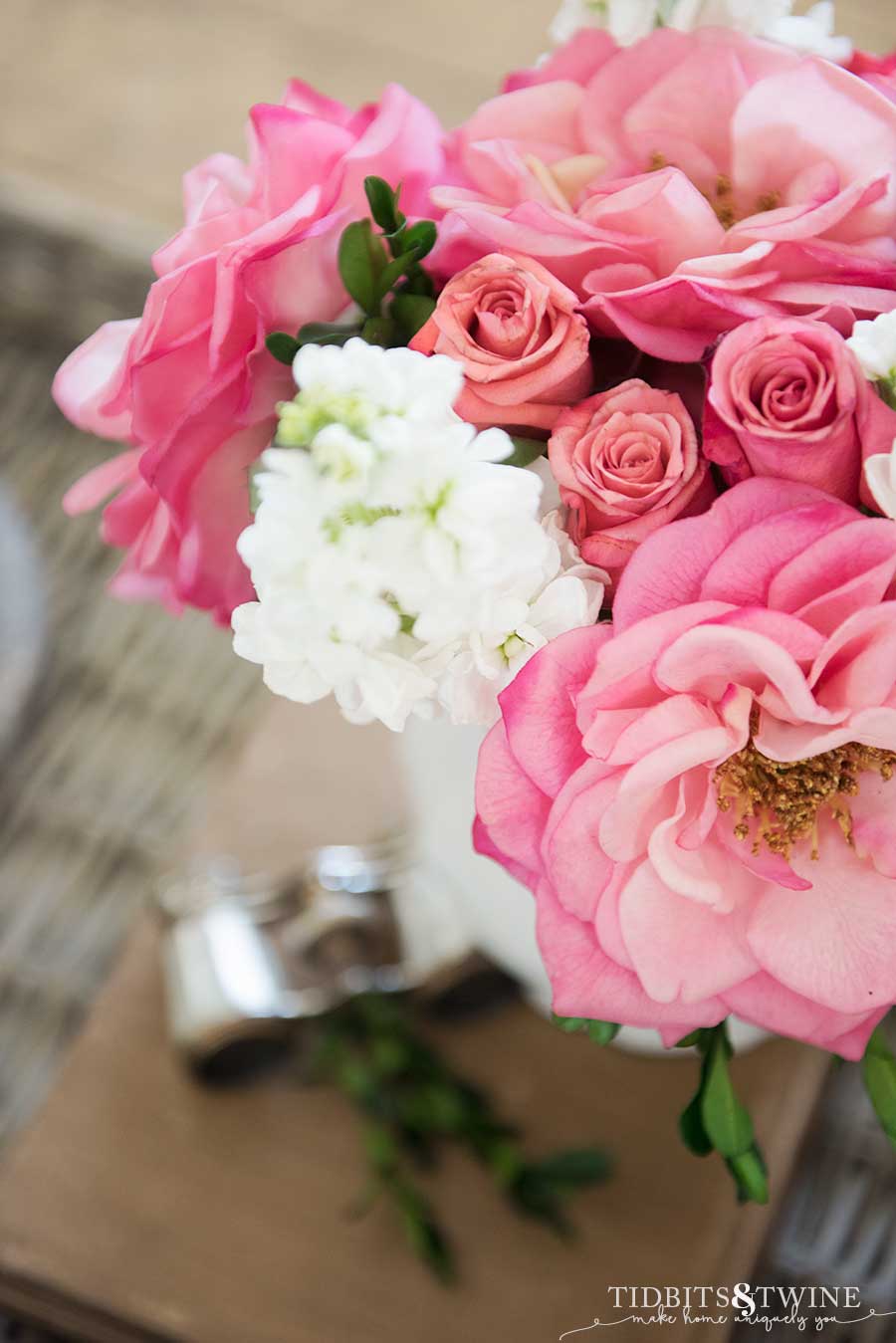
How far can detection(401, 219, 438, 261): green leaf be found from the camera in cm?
27

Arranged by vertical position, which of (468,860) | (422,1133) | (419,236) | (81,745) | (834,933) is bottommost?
(81,745)

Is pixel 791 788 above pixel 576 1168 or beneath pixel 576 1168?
above

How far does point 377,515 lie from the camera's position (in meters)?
0.22

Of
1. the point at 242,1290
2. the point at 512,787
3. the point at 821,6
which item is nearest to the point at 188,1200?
the point at 242,1290

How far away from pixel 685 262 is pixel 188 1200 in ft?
1.44

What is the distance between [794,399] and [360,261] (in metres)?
0.11

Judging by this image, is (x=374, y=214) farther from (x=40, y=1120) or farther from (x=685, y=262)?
(x=40, y=1120)

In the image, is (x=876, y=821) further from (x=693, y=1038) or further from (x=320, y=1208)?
(x=320, y=1208)

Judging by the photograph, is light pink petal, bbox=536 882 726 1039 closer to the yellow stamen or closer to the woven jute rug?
the yellow stamen

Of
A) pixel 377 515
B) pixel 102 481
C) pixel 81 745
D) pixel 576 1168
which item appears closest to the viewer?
pixel 377 515

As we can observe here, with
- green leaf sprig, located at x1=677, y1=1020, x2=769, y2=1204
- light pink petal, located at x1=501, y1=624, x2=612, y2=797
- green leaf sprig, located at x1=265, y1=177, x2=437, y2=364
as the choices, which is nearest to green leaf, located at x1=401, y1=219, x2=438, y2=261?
green leaf sprig, located at x1=265, y1=177, x2=437, y2=364

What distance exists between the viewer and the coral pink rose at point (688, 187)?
26 centimetres

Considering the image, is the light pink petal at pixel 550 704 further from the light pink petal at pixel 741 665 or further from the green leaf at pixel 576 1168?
the green leaf at pixel 576 1168

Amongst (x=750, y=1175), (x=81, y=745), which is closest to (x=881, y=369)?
(x=750, y=1175)
